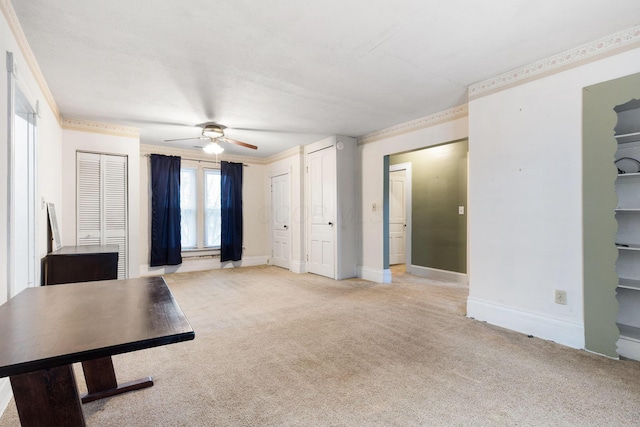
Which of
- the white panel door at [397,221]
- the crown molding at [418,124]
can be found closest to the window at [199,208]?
the crown molding at [418,124]

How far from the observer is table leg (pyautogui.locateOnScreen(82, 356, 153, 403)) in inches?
75.8

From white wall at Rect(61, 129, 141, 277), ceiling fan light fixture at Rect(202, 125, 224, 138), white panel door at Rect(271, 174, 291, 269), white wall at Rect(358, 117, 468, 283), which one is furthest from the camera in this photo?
white panel door at Rect(271, 174, 291, 269)

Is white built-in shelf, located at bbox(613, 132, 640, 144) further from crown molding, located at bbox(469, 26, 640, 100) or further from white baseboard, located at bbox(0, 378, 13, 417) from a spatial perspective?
white baseboard, located at bbox(0, 378, 13, 417)

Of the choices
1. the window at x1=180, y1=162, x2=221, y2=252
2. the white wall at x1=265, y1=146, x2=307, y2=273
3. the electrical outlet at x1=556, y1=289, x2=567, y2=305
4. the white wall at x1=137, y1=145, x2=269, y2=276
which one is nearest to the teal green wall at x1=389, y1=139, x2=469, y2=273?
the white wall at x1=265, y1=146, x2=307, y2=273

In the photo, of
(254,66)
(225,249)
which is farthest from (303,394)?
(225,249)

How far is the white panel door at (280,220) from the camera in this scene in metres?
6.62

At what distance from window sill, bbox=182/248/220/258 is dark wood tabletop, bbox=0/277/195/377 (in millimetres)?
4572

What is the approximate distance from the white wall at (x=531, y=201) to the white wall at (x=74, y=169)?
15.2ft

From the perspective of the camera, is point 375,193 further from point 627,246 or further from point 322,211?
point 627,246

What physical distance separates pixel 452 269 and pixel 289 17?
4.60 meters

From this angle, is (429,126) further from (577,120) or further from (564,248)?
(564,248)

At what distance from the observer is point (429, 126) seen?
169 inches

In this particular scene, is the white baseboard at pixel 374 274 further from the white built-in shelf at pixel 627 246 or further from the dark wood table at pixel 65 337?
the dark wood table at pixel 65 337

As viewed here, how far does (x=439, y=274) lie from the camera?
5.52 meters
